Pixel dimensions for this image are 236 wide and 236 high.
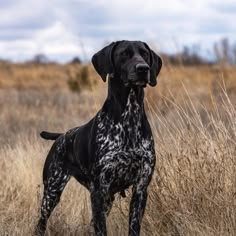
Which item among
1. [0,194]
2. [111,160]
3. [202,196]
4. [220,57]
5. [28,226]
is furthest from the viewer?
[220,57]

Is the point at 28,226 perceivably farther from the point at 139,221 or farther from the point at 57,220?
the point at 139,221

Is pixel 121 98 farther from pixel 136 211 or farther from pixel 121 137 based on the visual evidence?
pixel 136 211

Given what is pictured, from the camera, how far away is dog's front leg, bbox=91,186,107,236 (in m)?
6.40

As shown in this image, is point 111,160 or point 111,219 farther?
point 111,219

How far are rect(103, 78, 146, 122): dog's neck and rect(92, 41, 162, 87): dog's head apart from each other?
93 millimetres

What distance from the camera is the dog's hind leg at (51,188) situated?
7219mm

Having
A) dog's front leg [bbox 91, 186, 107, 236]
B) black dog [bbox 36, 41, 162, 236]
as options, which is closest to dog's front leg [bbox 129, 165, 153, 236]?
black dog [bbox 36, 41, 162, 236]

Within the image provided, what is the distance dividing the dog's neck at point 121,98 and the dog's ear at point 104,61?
0.09 meters

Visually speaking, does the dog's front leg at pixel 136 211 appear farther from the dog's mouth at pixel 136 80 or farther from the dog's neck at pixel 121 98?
the dog's mouth at pixel 136 80

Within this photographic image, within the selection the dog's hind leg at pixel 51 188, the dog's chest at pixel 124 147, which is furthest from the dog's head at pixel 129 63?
the dog's hind leg at pixel 51 188

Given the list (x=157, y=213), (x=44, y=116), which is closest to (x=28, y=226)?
(x=157, y=213)

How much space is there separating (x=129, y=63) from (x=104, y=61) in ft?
1.03

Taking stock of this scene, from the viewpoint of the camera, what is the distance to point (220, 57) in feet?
63.9

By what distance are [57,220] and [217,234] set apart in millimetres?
1830
